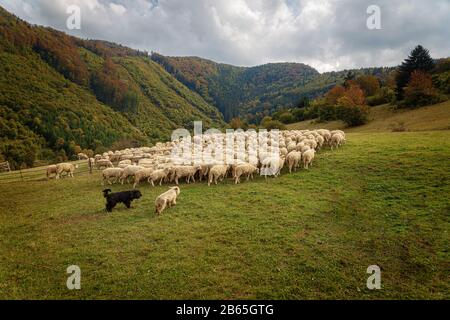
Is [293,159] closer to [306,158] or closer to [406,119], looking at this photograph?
[306,158]

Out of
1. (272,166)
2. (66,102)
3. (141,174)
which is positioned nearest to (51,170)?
(141,174)

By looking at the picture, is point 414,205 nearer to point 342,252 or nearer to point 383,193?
point 383,193

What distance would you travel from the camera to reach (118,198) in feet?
40.7

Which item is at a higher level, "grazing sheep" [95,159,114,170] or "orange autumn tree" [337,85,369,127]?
"orange autumn tree" [337,85,369,127]

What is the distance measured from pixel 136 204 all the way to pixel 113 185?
18.7 ft

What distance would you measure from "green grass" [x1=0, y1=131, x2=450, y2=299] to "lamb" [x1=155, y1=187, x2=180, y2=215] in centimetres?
38

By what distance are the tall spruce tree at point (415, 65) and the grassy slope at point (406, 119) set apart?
6166mm

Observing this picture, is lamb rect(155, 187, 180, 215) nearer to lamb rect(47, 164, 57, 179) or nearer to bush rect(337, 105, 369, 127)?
lamb rect(47, 164, 57, 179)

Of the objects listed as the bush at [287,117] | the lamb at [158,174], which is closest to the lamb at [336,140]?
the lamb at [158,174]

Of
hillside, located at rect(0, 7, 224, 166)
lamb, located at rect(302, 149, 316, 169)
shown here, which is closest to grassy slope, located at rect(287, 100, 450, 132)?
lamb, located at rect(302, 149, 316, 169)

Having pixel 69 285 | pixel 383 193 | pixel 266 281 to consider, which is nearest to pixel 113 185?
pixel 69 285

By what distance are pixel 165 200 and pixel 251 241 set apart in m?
4.75

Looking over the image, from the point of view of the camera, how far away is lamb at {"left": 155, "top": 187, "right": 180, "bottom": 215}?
1168cm
